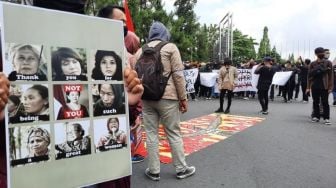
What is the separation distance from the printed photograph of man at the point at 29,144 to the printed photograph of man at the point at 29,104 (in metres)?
0.04

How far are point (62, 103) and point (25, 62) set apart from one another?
21 centimetres

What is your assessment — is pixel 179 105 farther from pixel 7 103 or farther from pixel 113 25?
pixel 7 103

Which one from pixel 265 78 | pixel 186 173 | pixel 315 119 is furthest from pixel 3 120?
pixel 265 78

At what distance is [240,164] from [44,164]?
4319mm

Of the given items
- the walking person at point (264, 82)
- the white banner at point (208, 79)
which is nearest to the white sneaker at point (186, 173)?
the walking person at point (264, 82)

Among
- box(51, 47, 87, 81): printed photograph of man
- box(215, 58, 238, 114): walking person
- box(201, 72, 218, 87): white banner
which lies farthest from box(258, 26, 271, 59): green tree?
box(51, 47, 87, 81): printed photograph of man

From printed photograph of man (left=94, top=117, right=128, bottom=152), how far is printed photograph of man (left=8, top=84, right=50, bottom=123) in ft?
0.78

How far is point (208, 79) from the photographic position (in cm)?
1647

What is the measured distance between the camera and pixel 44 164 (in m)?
1.53

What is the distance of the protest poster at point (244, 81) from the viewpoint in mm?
16375

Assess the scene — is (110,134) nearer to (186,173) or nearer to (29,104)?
(29,104)

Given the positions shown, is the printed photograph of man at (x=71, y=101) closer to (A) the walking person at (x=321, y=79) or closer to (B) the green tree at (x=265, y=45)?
(A) the walking person at (x=321, y=79)

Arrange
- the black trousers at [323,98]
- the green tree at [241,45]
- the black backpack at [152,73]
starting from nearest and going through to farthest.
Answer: the black backpack at [152,73]
the black trousers at [323,98]
the green tree at [241,45]

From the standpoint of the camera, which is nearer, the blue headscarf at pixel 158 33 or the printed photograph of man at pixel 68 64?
the printed photograph of man at pixel 68 64
